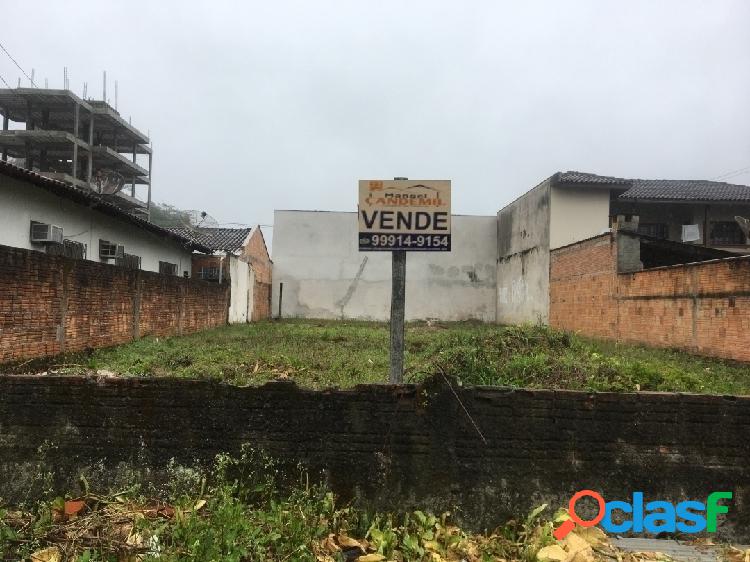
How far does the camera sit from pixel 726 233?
20844mm

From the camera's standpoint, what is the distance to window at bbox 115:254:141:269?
551 inches

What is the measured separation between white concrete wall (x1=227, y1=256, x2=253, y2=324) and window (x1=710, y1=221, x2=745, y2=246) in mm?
18893

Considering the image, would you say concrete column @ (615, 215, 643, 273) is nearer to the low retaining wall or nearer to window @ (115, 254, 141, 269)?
the low retaining wall

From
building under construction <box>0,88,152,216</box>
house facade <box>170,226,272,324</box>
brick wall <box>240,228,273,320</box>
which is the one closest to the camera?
house facade <box>170,226,272,324</box>

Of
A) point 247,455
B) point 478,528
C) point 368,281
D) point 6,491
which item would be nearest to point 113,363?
point 6,491

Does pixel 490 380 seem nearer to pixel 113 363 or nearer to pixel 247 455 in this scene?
pixel 247 455

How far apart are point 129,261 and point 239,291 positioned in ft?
18.9

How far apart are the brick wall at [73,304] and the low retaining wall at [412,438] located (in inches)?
169

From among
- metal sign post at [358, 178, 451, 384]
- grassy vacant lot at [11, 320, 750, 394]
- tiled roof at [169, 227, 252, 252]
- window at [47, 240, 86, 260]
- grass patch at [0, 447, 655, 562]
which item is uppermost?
tiled roof at [169, 227, 252, 252]

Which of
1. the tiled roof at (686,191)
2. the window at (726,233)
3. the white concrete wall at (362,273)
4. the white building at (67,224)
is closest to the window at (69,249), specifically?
the white building at (67,224)

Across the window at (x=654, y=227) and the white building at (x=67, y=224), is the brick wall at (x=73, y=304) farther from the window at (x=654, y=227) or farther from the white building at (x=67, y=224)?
the window at (x=654, y=227)

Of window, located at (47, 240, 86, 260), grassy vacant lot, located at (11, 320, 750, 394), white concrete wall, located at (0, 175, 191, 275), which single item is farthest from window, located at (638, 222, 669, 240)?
window, located at (47, 240, 86, 260)

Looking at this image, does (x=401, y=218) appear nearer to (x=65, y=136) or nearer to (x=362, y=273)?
(x=362, y=273)

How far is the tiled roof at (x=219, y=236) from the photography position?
72.0ft
